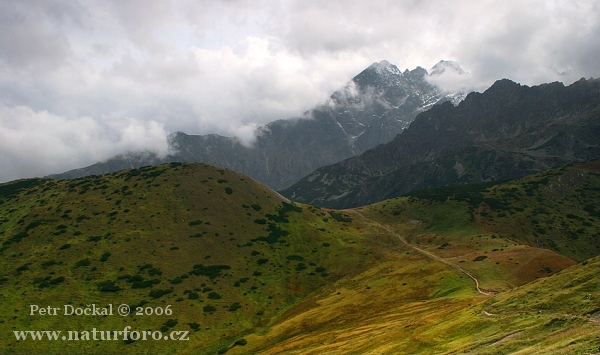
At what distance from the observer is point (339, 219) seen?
188 meters

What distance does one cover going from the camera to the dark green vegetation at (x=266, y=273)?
54.2 meters

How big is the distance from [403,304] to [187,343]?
49247 millimetres

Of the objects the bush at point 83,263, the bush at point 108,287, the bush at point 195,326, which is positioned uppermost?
the bush at point 83,263

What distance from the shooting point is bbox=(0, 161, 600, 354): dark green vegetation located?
54219 mm

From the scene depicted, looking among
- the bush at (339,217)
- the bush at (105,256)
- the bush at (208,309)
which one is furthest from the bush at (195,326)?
the bush at (339,217)

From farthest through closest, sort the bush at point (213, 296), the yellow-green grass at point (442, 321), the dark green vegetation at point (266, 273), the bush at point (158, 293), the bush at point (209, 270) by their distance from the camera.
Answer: the bush at point (209, 270) → the bush at point (213, 296) → the bush at point (158, 293) → the dark green vegetation at point (266, 273) → the yellow-green grass at point (442, 321)

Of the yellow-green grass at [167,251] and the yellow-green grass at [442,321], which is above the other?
the yellow-green grass at [167,251]

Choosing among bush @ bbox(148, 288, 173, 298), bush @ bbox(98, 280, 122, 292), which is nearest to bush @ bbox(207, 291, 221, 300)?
bush @ bbox(148, 288, 173, 298)

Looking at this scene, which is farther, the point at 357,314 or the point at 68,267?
the point at 68,267

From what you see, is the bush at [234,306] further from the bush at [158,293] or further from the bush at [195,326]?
the bush at [158,293]

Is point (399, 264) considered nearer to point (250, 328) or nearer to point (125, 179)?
point (250, 328)

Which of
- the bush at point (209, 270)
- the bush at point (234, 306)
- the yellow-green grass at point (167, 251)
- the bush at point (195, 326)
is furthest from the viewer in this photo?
the bush at point (209, 270)

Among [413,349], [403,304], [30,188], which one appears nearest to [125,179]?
[30,188]

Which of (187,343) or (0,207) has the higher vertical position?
(0,207)
